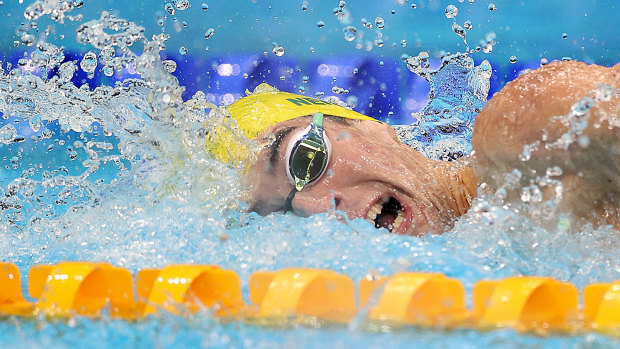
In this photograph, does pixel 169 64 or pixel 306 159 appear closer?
pixel 306 159

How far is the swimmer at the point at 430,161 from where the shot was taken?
1.31m

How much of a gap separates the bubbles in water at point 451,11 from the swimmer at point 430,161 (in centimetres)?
142

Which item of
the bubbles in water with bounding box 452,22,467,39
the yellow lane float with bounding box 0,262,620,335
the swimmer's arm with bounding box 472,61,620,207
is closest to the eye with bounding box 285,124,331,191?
the swimmer's arm with bounding box 472,61,620,207

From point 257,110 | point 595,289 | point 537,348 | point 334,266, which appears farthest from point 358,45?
point 537,348

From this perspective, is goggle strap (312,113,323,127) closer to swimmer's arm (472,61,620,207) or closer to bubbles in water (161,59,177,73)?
swimmer's arm (472,61,620,207)

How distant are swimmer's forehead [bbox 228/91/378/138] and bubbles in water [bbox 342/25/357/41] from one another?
110 centimetres

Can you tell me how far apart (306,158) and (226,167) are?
0.22 metres

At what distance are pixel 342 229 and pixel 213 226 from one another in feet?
1.01

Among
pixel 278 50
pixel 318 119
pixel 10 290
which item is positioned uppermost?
pixel 278 50

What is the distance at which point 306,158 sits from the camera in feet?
5.86

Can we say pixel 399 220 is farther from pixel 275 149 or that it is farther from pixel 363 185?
pixel 275 149

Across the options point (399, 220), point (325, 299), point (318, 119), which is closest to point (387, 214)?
point (399, 220)

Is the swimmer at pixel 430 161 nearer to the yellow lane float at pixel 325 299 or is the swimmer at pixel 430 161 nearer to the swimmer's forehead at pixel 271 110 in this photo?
the swimmer's forehead at pixel 271 110

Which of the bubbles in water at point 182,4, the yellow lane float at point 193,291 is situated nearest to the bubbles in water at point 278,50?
the bubbles in water at point 182,4
